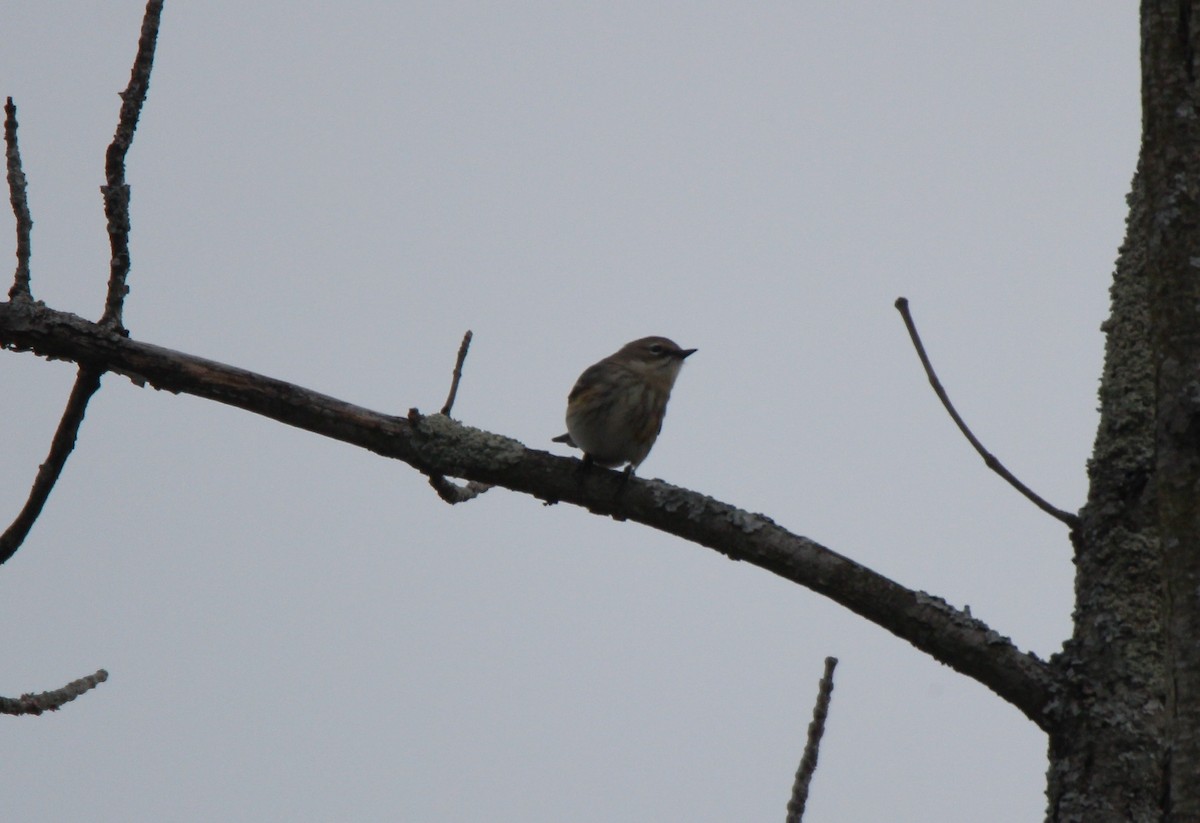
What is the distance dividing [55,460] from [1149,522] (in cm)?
323

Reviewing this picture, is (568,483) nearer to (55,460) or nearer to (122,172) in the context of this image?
(55,460)

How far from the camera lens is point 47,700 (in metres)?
3.63

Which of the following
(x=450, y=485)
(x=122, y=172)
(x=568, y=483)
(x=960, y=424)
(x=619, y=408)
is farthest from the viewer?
(x=619, y=408)

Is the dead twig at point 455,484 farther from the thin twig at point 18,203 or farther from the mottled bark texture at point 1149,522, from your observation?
the mottled bark texture at point 1149,522

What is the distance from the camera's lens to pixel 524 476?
4.13 metres

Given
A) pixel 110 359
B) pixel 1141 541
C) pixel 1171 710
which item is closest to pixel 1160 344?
pixel 1171 710

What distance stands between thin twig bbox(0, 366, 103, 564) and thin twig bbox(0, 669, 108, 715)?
1.49 feet

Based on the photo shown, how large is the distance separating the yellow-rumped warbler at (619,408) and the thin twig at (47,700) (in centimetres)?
303

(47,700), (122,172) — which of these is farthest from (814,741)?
(122,172)

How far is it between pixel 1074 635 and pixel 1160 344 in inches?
59.0

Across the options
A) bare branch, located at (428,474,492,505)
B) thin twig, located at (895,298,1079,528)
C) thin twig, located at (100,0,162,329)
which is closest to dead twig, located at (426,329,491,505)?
bare branch, located at (428,474,492,505)

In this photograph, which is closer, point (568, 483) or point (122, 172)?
point (122, 172)

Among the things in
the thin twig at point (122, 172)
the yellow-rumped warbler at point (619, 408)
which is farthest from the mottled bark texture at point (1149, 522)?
the yellow-rumped warbler at point (619, 408)

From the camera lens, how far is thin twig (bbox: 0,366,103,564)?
381 cm
